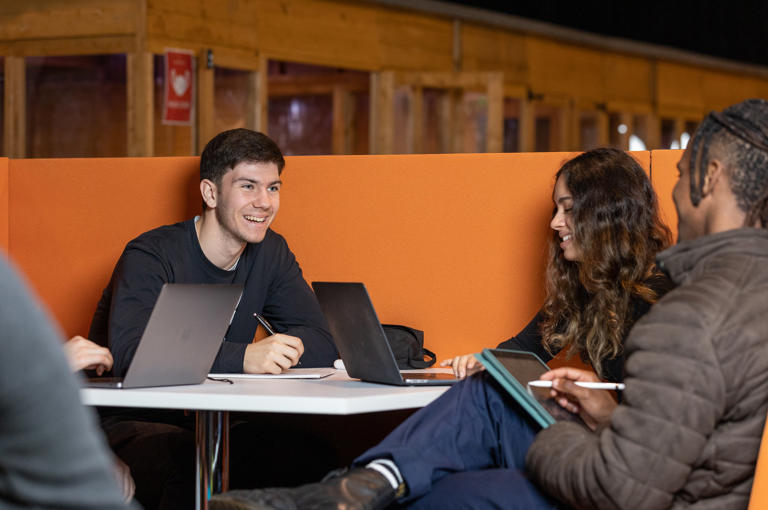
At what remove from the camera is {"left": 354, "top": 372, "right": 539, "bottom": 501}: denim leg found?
1.95m

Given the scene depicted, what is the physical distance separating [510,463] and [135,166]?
2076 millimetres

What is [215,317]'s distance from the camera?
2150 millimetres

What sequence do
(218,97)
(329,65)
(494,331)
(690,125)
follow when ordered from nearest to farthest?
1. (494,331)
2. (218,97)
3. (329,65)
4. (690,125)

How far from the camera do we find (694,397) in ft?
4.93

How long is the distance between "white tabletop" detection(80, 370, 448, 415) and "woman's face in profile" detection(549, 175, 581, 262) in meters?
0.65

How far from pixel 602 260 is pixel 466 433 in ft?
2.45

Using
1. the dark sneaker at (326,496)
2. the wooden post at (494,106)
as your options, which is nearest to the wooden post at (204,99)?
the wooden post at (494,106)

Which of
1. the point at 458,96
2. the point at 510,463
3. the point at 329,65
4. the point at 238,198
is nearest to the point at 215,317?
the point at 510,463

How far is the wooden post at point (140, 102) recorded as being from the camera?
273 inches

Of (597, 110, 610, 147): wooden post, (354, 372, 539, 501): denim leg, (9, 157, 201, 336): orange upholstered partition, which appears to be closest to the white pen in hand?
(9, 157, 201, 336): orange upholstered partition

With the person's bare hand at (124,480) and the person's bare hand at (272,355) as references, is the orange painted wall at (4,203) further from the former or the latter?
the person's bare hand at (124,480)

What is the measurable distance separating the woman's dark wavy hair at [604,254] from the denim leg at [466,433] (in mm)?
490

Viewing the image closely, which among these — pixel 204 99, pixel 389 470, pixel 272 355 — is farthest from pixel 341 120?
pixel 389 470

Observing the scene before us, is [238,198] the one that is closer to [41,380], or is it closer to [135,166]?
[135,166]
